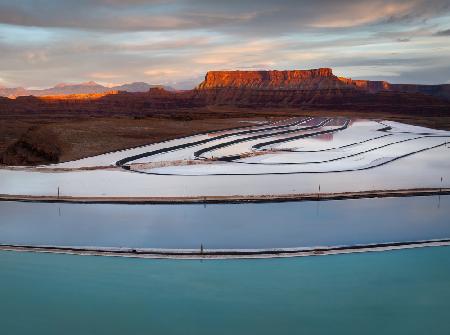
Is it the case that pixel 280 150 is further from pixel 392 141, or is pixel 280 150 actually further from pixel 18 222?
pixel 18 222

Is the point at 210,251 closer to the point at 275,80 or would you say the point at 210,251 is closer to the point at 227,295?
the point at 227,295

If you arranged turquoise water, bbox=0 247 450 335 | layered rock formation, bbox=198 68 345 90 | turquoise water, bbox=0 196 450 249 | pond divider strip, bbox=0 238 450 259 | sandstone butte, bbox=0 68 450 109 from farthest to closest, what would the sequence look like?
layered rock formation, bbox=198 68 345 90, sandstone butte, bbox=0 68 450 109, turquoise water, bbox=0 196 450 249, pond divider strip, bbox=0 238 450 259, turquoise water, bbox=0 247 450 335

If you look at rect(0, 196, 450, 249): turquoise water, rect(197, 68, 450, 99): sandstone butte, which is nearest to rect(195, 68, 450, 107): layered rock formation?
rect(197, 68, 450, 99): sandstone butte

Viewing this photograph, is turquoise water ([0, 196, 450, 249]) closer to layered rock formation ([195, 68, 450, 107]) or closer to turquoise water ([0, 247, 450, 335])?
turquoise water ([0, 247, 450, 335])

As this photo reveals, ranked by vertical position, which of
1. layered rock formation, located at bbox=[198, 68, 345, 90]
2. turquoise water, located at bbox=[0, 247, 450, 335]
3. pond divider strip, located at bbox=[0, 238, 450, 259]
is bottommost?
turquoise water, located at bbox=[0, 247, 450, 335]

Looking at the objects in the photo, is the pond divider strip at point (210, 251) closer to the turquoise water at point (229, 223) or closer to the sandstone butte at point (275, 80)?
the turquoise water at point (229, 223)

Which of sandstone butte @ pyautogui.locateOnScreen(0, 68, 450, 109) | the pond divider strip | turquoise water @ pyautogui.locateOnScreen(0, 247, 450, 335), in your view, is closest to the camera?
turquoise water @ pyautogui.locateOnScreen(0, 247, 450, 335)
